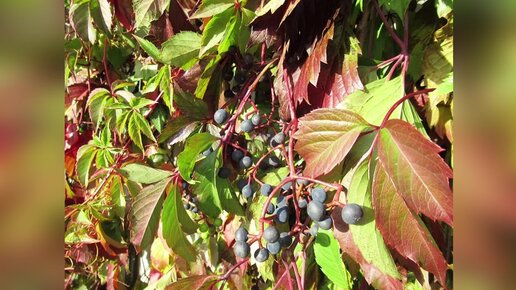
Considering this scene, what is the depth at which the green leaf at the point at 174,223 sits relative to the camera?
83 cm

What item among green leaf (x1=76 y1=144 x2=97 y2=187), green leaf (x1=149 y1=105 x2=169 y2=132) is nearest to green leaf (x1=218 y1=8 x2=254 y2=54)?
green leaf (x1=149 y1=105 x2=169 y2=132)

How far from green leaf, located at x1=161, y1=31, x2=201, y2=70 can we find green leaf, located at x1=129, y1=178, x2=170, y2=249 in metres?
0.23

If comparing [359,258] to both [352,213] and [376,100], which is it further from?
[376,100]

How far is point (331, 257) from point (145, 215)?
1.20 feet

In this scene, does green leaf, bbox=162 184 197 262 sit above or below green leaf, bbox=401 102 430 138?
below

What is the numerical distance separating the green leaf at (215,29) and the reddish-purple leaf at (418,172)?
35 cm

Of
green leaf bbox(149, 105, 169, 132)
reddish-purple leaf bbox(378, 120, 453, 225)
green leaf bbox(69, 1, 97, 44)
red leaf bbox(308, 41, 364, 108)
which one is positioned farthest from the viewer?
green leaf bbox(149, 105, 169, 132)

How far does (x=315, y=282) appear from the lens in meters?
0.84

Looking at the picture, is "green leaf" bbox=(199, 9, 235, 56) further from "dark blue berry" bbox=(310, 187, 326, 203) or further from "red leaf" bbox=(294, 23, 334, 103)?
"dark blue berry" bbox=(310, 187, 326, 203)

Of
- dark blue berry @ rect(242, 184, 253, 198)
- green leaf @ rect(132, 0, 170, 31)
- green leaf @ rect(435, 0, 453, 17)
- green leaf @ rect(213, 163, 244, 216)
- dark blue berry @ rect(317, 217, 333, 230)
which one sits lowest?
green leaf @ rect(213, 163, 244, 216)

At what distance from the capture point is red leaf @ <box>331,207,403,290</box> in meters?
0.61

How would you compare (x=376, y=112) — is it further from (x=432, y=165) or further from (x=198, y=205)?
(x=198, y=205)

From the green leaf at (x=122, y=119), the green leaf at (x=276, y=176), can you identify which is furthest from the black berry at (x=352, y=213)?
the green leaf at (x=122, y=119)
